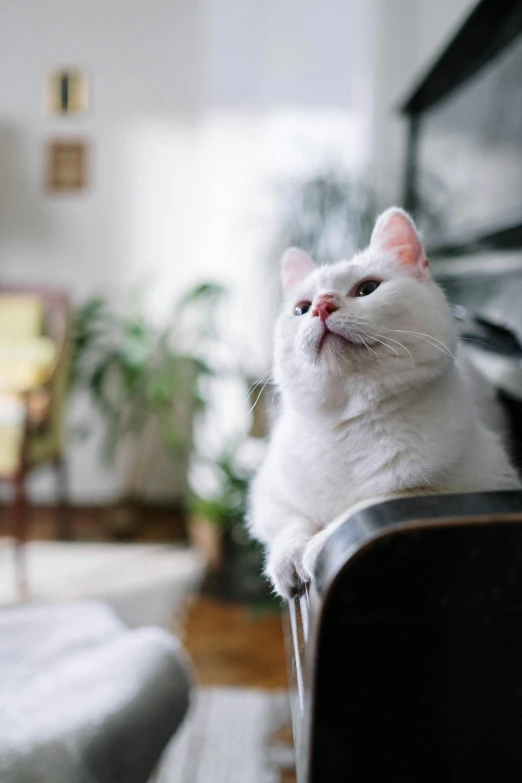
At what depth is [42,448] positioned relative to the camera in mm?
2791

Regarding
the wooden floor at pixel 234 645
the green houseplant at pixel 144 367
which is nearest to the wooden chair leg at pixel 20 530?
the green houseplant at pixel 144 367

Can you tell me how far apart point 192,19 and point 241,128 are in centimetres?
74

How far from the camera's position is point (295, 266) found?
802 mm

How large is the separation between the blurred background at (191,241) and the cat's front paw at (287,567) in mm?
720

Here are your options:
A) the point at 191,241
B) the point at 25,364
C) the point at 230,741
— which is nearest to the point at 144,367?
the point at 25,364

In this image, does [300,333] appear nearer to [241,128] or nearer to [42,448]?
[42,448]

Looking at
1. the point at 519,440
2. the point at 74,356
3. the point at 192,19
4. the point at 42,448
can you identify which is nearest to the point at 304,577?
the point at 519,440

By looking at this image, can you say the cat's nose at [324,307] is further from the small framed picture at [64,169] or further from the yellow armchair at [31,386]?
the small framed picture at [64,169]

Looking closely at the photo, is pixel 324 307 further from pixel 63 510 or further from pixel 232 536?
pixel 63 510

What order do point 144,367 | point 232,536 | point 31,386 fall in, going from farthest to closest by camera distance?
point 144,367 < point 31,386 < point 232,536

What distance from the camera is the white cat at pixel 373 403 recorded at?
0.63 metres

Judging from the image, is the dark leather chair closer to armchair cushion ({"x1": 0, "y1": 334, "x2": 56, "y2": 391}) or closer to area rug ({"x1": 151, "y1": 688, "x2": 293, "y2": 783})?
area rug ({"x1": 151, "y1": 688, "x2": 293, "y2": 783})

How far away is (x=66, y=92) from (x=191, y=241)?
3.10 feet

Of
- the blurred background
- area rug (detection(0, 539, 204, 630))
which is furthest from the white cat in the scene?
area rug (detection(0, 539, 204, 630))
